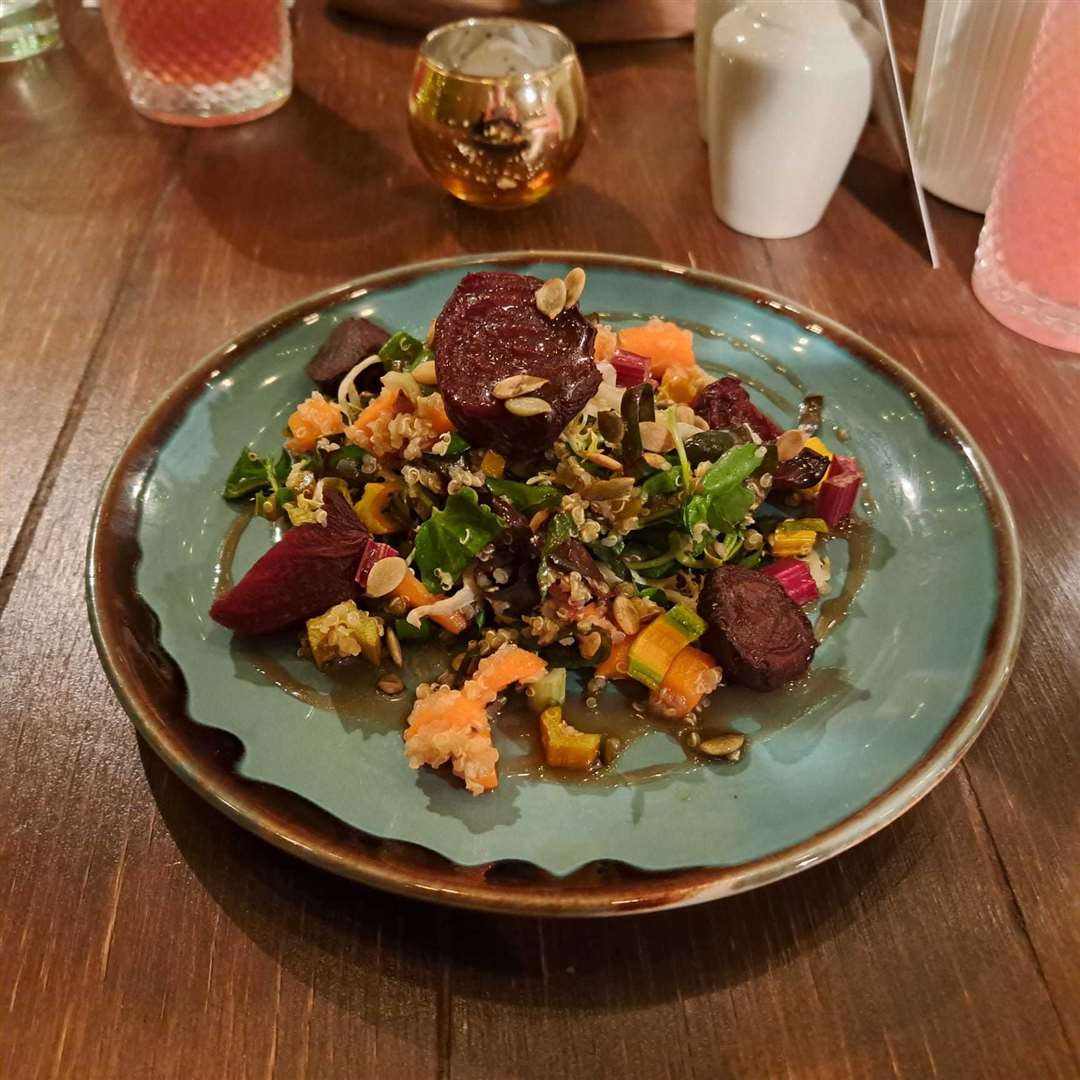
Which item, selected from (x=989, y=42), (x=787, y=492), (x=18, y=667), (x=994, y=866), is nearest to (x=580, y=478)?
(x=787, y=492)

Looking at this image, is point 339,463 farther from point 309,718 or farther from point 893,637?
point 893,637

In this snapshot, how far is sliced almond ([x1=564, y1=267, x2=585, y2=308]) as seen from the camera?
3.88 ft

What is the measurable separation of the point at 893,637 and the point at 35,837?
950 mm

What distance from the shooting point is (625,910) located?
2.72 ft

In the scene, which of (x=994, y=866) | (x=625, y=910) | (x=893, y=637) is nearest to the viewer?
(x=625, y=910)

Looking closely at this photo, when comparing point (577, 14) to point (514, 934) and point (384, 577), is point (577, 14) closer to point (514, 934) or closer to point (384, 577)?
point (384, 577)

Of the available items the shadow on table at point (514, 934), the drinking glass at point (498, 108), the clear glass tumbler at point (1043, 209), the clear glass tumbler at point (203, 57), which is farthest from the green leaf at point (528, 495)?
the clear glass tumbler at point (203, 57)

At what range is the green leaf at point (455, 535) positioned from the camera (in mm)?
1123

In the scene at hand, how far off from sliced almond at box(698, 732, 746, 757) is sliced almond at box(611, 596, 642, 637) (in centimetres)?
16

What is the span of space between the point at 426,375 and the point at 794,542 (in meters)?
0.52

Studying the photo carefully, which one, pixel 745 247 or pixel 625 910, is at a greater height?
pixel 625 910

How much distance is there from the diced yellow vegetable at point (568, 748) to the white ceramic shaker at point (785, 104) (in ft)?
4.31

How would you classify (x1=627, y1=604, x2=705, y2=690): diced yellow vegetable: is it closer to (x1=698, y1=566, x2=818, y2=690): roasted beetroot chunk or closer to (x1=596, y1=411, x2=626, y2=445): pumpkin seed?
(x1=698, y1=566, x2=818, y2=690): roasted beetroot chunk

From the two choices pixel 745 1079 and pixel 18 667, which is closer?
pixel 745 1079
